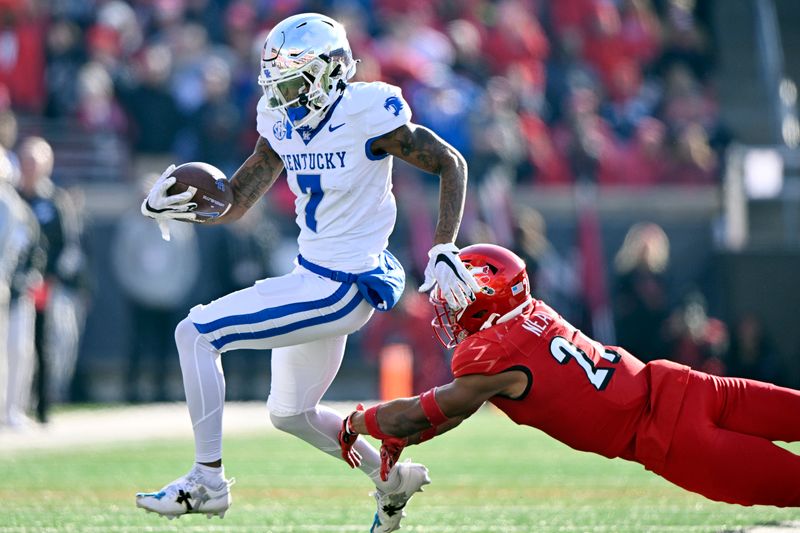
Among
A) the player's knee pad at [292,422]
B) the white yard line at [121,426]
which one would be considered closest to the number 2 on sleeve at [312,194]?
the player's knee pad at [292,422]

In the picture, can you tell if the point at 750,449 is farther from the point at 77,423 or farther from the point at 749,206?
the point at 749,206

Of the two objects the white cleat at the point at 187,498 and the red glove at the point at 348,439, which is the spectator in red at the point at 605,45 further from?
the white cleat at the point at 187,498

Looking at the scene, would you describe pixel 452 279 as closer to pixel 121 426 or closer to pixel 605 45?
pixel 121 426

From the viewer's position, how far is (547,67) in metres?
15.8

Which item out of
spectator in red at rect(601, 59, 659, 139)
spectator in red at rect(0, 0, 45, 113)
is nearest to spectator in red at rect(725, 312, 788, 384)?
spectator in red at rect(601, 59, 659, 139)

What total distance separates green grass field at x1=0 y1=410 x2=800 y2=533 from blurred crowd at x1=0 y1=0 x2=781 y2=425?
7.49 ft

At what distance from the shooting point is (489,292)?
16.7ft

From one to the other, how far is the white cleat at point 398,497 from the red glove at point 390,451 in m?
0.36

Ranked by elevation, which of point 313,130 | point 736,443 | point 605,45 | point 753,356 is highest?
point 605,45

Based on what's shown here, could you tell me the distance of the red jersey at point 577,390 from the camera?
496cm

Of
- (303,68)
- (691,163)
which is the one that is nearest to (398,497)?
(303,68)

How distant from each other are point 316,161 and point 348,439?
1.06 m

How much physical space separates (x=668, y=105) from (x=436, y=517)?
10.0 metres

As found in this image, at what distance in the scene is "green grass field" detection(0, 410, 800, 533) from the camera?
19.5 ft
